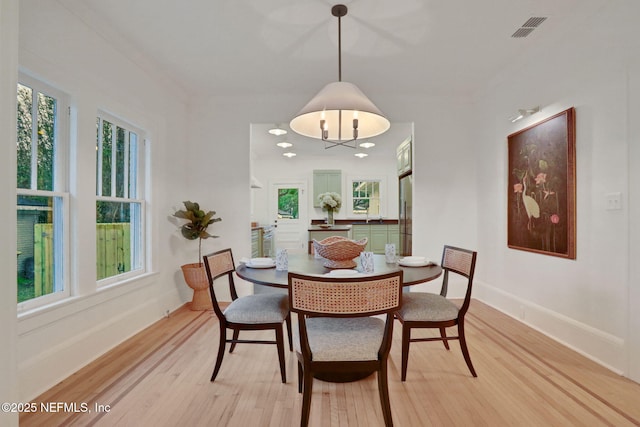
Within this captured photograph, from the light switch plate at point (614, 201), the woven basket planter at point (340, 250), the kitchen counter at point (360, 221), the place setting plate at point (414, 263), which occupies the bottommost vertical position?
the place setting plate at point (414, 263)

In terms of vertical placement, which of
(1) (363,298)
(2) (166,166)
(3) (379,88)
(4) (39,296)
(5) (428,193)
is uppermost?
(3) (379,88)

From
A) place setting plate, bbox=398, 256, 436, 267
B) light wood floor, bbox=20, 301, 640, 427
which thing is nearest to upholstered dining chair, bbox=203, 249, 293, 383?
light wood floor, bbox=20, 301, 640, 427

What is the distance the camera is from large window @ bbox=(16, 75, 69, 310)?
6.66 feet

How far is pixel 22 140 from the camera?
6.67ft

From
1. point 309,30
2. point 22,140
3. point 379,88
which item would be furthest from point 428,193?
point 22,140

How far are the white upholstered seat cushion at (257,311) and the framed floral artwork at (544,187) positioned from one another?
2360 millimetres

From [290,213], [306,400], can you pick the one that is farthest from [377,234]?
[306,400]

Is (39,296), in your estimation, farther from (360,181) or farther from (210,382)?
(360,181)

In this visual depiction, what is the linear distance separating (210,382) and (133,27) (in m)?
2.78

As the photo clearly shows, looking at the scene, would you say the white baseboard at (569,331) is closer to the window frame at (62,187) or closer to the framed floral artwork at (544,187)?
the framed floral artwork at (544,187)

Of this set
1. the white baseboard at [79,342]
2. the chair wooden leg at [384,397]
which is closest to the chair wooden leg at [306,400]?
the chair wooden leg at [384,397]

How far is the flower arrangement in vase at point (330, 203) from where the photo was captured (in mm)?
7479

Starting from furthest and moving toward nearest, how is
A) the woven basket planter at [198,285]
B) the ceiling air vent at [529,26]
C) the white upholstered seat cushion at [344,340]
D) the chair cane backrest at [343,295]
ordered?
1. the woven basket planter at [198,285]
2. the ceiling air vent at [529,26]
3. the white upholstered seat cushion at [344,340]
4. the chair cane backrest at [343,295]

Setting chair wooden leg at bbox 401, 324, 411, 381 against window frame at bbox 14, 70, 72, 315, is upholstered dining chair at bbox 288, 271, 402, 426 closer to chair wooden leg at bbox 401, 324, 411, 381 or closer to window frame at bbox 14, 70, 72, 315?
chair wooden leg at bbox 401, 324, 411, 381
